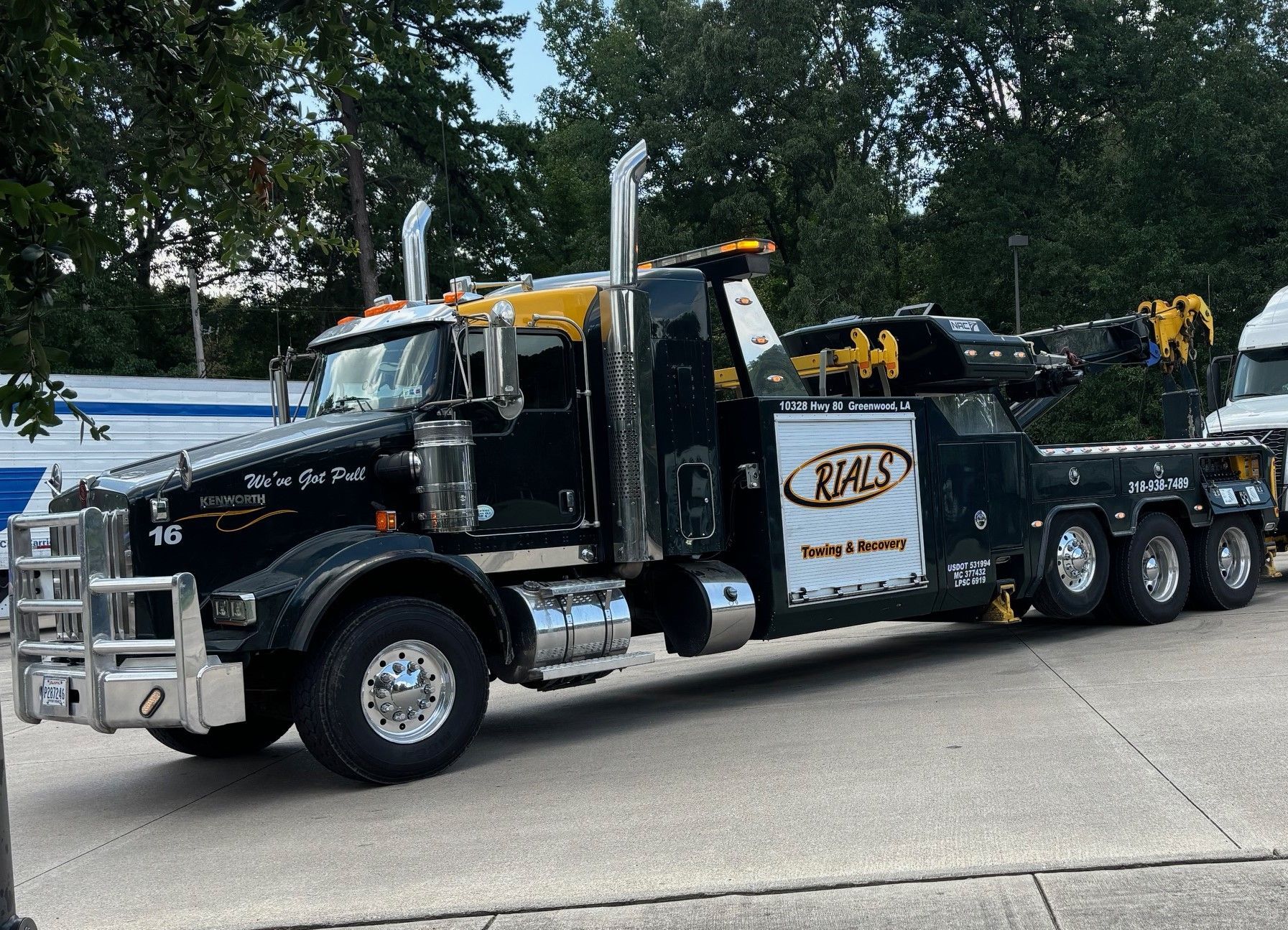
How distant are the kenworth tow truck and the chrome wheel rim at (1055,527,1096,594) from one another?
0.11 feet

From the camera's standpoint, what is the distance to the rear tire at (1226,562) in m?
13.1

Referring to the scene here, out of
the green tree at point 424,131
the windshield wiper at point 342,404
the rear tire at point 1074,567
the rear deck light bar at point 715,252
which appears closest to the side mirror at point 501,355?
the windshield wiper at point 342,404

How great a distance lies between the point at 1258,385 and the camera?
17391 mm

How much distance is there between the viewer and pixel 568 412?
332 inches

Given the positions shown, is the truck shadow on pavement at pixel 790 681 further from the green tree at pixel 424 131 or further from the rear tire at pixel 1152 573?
the green tree at pixel 424 131

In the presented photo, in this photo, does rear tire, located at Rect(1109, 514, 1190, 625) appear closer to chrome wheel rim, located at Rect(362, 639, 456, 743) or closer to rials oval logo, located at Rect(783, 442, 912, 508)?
rials oval logo, located at Rect(783, 442, 912, 508)

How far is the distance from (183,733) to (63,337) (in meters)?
30.6

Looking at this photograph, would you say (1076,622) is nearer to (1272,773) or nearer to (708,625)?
(708,625)

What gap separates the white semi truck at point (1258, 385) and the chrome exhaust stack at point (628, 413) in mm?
9746

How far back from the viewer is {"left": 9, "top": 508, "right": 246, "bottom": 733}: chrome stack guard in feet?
21.4

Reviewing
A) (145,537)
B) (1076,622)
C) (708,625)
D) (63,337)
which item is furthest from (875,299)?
(145,537)

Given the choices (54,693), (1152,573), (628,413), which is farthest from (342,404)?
(1152,573)

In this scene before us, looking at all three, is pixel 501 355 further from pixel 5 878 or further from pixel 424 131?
pixel 424 131

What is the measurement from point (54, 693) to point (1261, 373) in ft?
51.7
